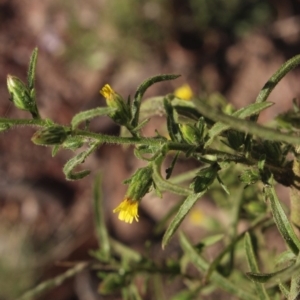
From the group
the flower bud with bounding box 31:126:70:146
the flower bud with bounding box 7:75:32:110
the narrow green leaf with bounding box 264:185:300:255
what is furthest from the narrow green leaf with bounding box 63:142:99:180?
the narrow green leaf with bounding box 264:185:300:255

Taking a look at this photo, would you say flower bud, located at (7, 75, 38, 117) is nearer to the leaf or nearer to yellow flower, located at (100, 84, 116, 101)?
yellow flower, located at (100, 84, 116, 101)

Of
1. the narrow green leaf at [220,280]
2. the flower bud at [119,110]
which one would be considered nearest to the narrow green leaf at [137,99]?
the flower bud at [119,110]

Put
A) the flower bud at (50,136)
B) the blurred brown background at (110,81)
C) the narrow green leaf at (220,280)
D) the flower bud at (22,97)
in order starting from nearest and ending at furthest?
the flower bud at (50,136) → the flower bud at (22,97) → the narrow green leaf at (220,280) → the blurred brown background at (110,81)

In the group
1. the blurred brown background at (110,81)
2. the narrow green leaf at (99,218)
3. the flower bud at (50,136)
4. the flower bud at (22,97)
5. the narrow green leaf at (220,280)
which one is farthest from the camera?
the blurred brown background at (110,81)

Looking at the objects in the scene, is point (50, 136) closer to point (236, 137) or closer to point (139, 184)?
point (139, 184)

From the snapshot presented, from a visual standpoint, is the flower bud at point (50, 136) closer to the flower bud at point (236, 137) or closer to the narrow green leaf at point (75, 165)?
the narrow green leaf at point (75, 165)

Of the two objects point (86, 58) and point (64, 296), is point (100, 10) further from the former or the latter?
point (64, 296)

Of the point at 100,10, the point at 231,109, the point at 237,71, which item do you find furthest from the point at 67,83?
the point at 231,109
